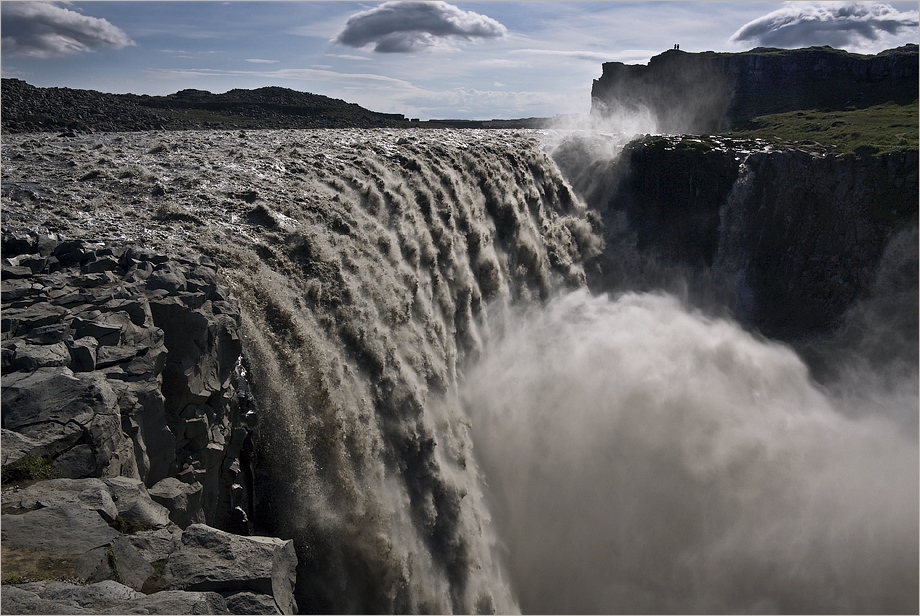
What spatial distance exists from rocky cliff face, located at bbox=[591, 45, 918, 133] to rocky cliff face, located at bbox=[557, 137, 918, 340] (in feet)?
91.8

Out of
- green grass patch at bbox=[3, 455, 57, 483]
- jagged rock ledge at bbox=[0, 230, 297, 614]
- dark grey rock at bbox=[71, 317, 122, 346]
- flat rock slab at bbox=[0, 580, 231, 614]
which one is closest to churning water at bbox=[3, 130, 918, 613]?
jagged rock ledge at bbox=[0, 230, 297, 614]

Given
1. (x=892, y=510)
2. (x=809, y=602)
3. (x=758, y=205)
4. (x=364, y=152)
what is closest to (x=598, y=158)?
(x=758, y=205)

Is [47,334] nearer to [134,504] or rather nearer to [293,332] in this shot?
[134,504]

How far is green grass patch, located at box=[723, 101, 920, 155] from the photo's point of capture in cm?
3791

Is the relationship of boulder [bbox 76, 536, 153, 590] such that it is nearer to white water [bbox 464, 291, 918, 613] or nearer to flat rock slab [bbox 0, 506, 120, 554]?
flat rock slab [bbox 0, 506, 120, 554]

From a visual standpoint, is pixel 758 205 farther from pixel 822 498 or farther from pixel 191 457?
pixel 191 457

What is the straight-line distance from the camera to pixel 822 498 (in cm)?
2198

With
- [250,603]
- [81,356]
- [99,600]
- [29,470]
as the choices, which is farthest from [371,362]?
[99,600]

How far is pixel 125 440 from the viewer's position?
8.76 m

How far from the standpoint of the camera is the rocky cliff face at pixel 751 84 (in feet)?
204

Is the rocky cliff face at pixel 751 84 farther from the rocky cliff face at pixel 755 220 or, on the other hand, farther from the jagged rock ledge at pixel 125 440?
the jagged rock ledge at pixel 125 440

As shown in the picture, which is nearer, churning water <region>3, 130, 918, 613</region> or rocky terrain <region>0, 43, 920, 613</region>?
rocky terrain <region>0, 43, 920, 613</region>

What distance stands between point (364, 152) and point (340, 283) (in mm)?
11118

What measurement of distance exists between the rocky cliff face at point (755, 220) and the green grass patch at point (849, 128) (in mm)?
1915
